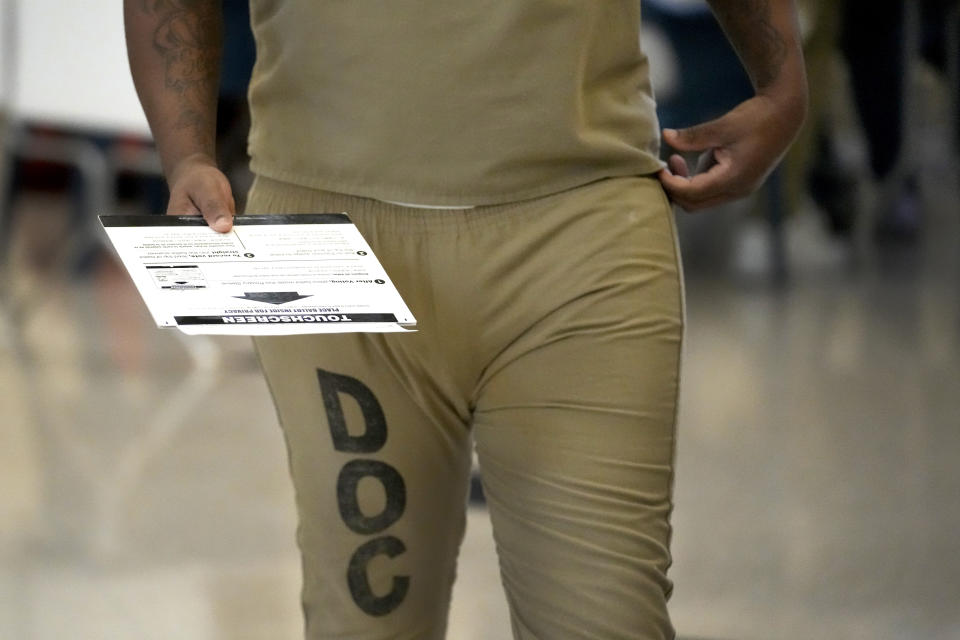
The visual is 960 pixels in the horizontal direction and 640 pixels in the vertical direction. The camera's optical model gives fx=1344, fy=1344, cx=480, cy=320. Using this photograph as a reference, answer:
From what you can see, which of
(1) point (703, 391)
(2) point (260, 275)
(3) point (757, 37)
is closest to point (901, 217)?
(1) point (703, 391)

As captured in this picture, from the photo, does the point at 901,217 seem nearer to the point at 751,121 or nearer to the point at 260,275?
the point at 751,121

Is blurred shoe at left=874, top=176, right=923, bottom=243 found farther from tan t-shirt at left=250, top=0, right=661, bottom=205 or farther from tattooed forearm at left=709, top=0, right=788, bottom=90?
tan t-shirt at left=250, top=0, right=661, bottom=205

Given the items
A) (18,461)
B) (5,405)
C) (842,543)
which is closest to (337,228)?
(842,543)

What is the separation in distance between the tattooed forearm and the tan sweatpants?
16 cm

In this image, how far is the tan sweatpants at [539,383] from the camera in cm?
96

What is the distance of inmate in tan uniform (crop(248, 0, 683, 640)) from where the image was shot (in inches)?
37.6

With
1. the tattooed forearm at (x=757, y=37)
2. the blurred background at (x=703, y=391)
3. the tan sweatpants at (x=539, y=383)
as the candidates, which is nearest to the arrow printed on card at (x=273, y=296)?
the tan sweatpants at (x=539, y=383)

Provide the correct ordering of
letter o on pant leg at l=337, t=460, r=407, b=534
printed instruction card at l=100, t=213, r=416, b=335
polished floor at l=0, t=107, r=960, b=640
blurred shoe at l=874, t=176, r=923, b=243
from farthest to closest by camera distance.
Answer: blurred shoe at l=874, t=176, r=923, b=243 → polished floor at l=0, t=107, r=960, b=640 → letter o on pant leg at l=337, t=460, r=407, b=534 → printed instruction card at l=100, t=213, r=416, b=335

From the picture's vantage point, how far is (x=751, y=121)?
1076 mm

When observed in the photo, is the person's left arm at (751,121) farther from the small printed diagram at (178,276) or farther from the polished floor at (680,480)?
the polished floor at (680,480)

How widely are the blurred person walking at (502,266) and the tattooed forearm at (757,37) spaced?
0.40 ft

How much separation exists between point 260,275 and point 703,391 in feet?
8.71

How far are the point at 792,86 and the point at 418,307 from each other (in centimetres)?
37

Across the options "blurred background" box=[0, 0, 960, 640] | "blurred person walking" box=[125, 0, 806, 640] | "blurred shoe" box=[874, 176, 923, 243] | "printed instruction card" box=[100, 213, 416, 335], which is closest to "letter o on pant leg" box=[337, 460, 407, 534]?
"blurred person walking" box=[125, 0, 806, 640]
